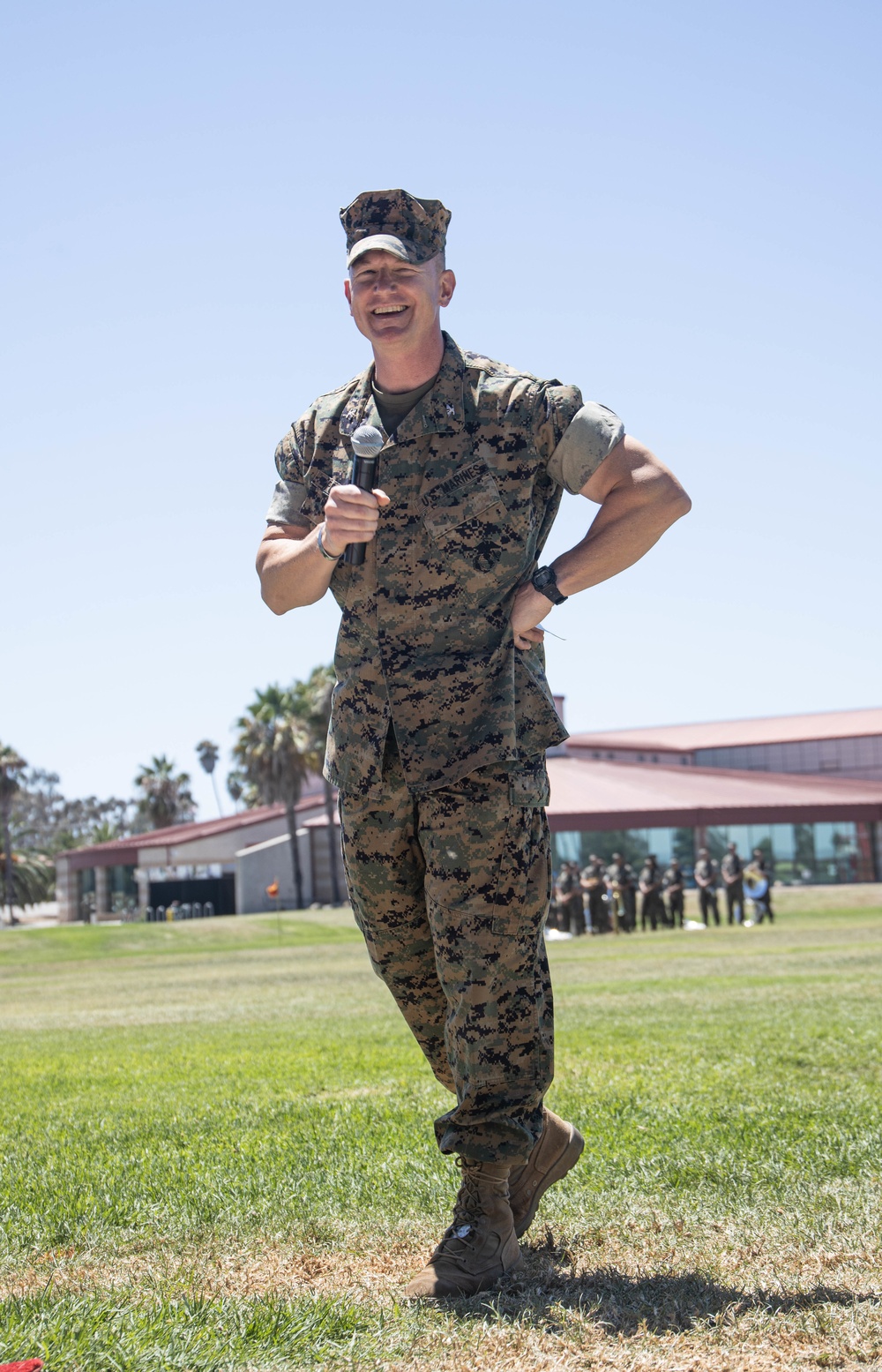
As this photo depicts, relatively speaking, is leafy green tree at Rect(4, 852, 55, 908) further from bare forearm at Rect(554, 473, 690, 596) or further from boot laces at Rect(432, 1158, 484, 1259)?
bare forearm at Rect(554, 473, 690, 596)

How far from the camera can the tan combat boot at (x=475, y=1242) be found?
307 cm

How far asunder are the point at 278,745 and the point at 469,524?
61.1 m

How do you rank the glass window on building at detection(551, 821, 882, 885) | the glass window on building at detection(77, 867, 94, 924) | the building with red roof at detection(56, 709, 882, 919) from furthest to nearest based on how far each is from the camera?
the glass window on building at detection(77, 867, 94, 924) < the glass window on building at detection(551, 821, 882, 885) < the building with red roof at detection(56, 709, 882, 919)

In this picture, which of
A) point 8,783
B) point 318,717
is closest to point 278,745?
point 318,717

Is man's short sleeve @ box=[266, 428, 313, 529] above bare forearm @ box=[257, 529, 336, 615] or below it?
above

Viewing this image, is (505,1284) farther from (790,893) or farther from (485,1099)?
(790,893)

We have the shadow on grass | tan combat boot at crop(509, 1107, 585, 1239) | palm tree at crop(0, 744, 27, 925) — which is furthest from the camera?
palm tree at crop(0, 744, 27, 925)

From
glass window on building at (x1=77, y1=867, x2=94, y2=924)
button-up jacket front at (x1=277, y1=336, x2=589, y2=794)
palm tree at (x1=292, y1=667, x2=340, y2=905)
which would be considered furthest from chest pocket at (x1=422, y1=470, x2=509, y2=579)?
glass window on building at (x1=77, y1=867, x2=94, y2=924)

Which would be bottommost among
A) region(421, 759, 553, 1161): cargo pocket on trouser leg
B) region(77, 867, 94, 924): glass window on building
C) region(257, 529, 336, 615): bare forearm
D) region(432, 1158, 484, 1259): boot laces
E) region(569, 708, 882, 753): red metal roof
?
region(77, 867, 94, 924): glass window on building

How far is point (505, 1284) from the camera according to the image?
10.4 feet

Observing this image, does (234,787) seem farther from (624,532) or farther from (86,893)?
(624,532)

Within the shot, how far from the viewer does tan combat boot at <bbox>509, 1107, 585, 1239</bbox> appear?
11.6 feet

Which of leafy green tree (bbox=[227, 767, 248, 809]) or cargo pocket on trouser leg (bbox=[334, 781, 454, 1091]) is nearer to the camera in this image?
cargo pocket on trouser leg (bbox=[334, 781, 454, 1091])

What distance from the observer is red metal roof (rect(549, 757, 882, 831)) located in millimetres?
52250
